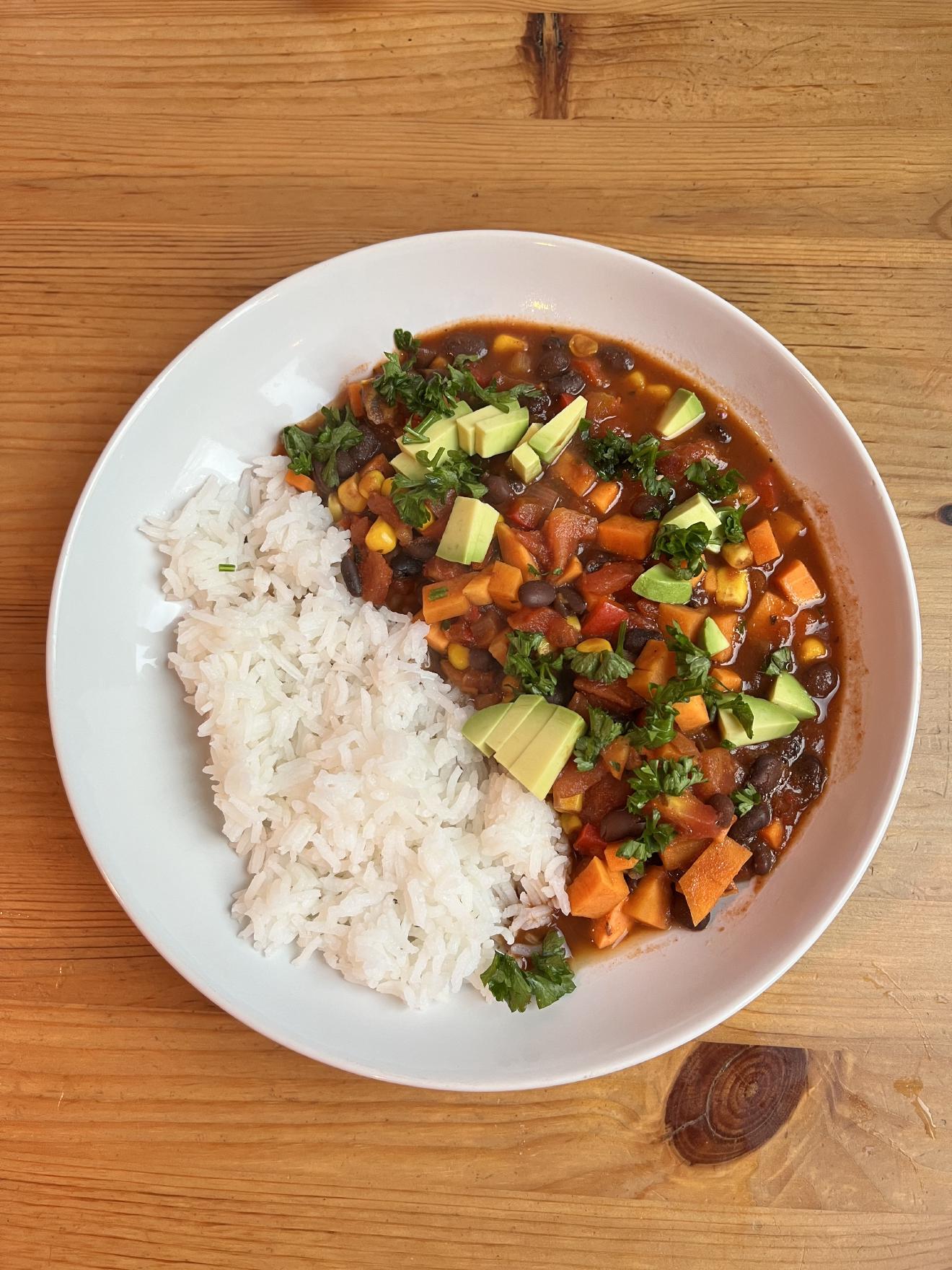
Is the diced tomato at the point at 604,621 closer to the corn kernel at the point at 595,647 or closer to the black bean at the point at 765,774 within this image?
the corn kernel at the point at 595,647

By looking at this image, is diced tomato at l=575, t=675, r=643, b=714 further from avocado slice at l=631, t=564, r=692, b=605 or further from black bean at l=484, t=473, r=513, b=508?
black bean at l=484, t=473, r=513, b=508

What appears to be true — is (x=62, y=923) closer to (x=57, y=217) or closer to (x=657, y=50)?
(x=57, y=217)

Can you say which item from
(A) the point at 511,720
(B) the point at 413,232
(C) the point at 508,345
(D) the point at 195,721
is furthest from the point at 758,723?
(B) the point at 413,232

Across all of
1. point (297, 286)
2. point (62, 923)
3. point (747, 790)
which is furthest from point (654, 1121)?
point (297, 286)

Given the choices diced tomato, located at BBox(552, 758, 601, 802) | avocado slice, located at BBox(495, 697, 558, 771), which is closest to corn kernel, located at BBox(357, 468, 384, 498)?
avocado slice, located at BBox(495, 697, 558, 771)

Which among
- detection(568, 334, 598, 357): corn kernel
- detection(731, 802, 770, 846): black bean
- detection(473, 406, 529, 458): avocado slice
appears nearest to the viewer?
detection(731, 802, 770, 846): black bean

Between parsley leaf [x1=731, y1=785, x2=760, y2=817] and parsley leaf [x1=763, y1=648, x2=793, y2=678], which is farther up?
parsley leaf [x1=763, y1=648, x2=793, y2=678]
